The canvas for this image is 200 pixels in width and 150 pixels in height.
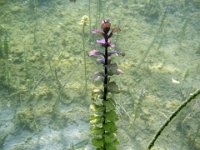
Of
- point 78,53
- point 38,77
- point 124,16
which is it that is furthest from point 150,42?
point 38,77

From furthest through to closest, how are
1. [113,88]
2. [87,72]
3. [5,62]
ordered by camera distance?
[87,72] < [5,62] < [113,88]

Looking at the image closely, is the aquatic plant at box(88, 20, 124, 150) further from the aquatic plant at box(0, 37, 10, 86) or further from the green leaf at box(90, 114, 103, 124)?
the aquatic plant at box(0, 37, 10, 86)

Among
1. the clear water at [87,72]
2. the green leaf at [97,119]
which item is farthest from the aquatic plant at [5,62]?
the green leaf at [97,119]

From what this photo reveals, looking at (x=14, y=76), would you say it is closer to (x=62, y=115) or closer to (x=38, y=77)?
(x=38, y=77)

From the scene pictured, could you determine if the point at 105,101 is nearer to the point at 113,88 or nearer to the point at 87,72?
the point at 113,88

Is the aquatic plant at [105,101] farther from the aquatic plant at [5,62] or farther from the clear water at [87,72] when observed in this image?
the aquatic plant at [5,62]

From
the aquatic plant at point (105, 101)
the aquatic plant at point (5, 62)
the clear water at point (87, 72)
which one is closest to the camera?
the aquatic plant at point (105, 101)

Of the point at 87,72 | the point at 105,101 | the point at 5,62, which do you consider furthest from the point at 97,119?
the point at 5,62

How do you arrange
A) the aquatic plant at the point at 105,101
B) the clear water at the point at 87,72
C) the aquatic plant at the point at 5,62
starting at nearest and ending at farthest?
the aquatic plant at the point at 105,101, the clear water at the point at 87,72, the aquatic plant at the point at 5,62
